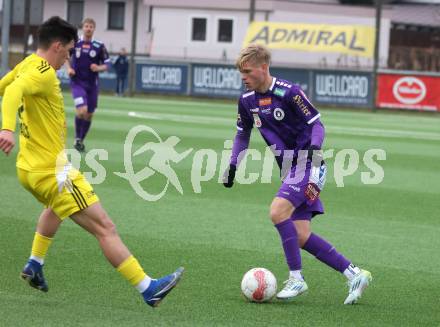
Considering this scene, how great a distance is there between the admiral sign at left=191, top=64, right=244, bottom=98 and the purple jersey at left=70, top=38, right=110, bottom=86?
65.1 feet

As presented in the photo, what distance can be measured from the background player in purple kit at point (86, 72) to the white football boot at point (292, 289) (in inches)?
404

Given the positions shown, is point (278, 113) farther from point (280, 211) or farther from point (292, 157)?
point (280, 211)

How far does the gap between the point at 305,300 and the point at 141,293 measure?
131 cm

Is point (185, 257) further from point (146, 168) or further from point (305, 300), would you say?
point (146, 168)

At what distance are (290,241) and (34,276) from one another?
5.87 ft

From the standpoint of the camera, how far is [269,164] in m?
16.6

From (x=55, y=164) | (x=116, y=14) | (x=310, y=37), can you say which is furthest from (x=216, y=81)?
(x=55, y=164)

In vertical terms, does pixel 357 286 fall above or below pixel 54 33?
below

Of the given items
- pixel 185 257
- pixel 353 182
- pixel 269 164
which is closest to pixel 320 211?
pixel 185 257

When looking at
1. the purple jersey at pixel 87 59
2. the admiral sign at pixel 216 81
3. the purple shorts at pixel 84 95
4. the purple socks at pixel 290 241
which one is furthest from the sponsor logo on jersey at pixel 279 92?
the admiral sign at pixel 216 81

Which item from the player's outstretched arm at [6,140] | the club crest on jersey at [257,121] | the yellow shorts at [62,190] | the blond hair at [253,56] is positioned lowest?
the yellow shorts at [62,190]

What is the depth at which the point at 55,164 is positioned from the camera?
6.59 meters

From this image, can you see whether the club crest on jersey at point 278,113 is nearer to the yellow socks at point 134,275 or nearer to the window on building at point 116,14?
the yellow socks at point 134,275

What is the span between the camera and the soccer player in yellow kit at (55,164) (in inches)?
256
